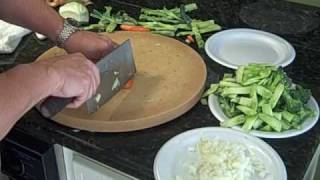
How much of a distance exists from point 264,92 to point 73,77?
1.22 ft

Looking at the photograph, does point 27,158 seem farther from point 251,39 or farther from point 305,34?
point 305,34

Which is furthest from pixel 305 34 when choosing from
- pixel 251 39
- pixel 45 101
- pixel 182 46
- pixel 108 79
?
pixel 45 101

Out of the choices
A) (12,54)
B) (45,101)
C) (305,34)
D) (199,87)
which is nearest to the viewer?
(45,101)

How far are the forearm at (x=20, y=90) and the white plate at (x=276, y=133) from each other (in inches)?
13.7

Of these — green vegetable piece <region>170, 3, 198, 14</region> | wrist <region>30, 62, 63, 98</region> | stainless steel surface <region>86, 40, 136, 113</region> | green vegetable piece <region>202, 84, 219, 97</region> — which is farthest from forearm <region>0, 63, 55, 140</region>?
green vegetable piece <region>170, 3, 198, 14</region>

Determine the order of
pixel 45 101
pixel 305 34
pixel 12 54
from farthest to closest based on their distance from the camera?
pixel 305 34, pixel 12 54, pixel 45 101

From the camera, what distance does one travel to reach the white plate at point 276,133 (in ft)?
3.09

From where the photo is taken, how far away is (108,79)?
0.98 metres

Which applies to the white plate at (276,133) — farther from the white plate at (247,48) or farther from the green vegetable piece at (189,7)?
the green vegetable piece at (189,7)

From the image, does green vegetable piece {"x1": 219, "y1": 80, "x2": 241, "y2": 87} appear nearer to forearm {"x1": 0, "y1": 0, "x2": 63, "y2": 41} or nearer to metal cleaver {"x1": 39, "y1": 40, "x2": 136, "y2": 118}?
metal cleaver {"x1": 39, "y1": 40, "x2": 136, "y2": 118}

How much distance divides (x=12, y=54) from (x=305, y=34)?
75 centimetres

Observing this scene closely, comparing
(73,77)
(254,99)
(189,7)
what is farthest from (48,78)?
(189,7)

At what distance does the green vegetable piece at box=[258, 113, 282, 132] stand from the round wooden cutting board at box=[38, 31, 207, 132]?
0.15m

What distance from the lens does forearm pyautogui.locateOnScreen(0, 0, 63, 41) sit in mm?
1087
